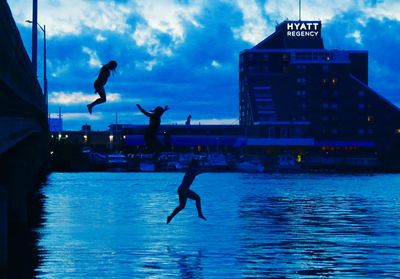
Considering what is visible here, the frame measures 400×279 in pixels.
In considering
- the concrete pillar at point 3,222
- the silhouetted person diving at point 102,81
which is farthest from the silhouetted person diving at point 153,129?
the concrete pillar at point 3,222

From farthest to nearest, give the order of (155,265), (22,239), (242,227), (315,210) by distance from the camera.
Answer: (315,210), (242,227), (22,239), (155,265)

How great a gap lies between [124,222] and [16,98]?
1000 cm

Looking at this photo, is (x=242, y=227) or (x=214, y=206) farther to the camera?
(x=214, y=206)

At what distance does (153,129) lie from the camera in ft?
71.3

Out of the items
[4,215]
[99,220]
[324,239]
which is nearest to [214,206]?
[99,220]

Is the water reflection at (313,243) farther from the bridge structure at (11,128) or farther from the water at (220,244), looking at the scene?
the bridge structure at (11,128)

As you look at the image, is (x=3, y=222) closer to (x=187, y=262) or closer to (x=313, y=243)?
(x=187, y=262)

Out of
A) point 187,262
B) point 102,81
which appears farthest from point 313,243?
point 102,81

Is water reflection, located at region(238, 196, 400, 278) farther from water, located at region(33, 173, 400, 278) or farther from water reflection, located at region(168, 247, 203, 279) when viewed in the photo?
water reflection, located at region(168, 247, 203, 279)

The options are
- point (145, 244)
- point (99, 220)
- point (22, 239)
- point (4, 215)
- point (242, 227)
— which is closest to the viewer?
point (4, 215)

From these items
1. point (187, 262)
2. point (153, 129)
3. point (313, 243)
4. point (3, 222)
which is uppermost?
point (153, 129)

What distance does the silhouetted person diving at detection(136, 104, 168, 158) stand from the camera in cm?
2164

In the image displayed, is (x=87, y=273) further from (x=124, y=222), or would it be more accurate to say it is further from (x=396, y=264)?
(x=124, y=222)

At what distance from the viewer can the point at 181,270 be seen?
2603cm
